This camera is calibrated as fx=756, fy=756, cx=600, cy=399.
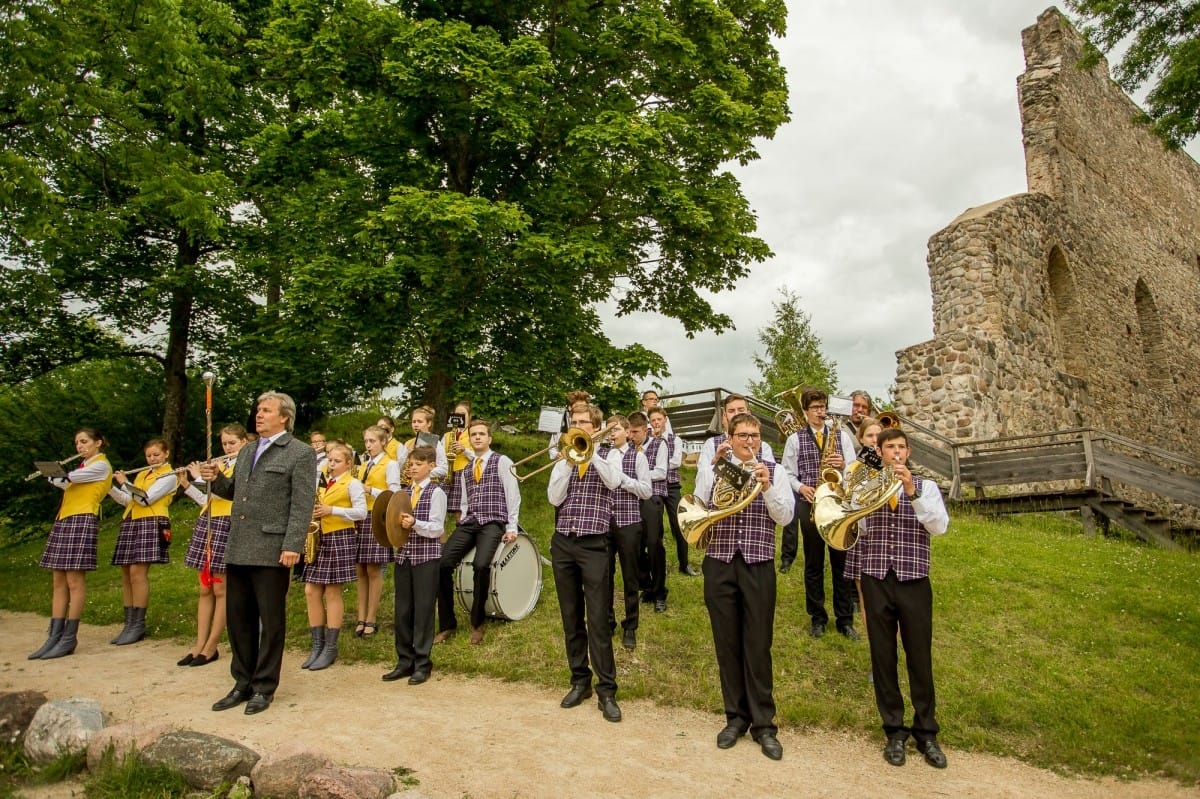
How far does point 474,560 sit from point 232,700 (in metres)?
2.09

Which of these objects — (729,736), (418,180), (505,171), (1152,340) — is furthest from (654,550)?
(1152,340)

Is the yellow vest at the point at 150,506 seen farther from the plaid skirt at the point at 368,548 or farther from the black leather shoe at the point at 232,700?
the black leather shoe at the point at 232,700

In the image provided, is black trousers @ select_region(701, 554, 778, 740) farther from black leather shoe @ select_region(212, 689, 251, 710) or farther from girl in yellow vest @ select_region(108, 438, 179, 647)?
girl in yellow vest @ select_region(108, 438, 179, 647)

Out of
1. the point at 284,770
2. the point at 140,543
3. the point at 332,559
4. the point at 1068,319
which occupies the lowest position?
the point at 284,770

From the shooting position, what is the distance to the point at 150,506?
23.1 ft

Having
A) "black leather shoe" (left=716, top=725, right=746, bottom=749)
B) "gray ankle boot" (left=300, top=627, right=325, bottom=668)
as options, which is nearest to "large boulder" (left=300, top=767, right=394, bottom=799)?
"black leather shoe" (left=716, top=725, right=746, bottom=749)

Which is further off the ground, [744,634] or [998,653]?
[744,634]

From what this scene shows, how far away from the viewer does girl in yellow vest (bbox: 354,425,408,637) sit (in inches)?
263

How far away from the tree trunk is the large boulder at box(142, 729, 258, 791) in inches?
484

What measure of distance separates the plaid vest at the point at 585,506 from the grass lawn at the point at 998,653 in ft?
4.08

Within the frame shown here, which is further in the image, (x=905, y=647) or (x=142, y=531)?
(x=142, y=531)

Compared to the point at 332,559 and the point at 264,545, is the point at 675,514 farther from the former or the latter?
the point at 264,545

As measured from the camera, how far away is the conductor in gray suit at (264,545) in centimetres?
502

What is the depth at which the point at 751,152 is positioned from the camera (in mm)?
13000
